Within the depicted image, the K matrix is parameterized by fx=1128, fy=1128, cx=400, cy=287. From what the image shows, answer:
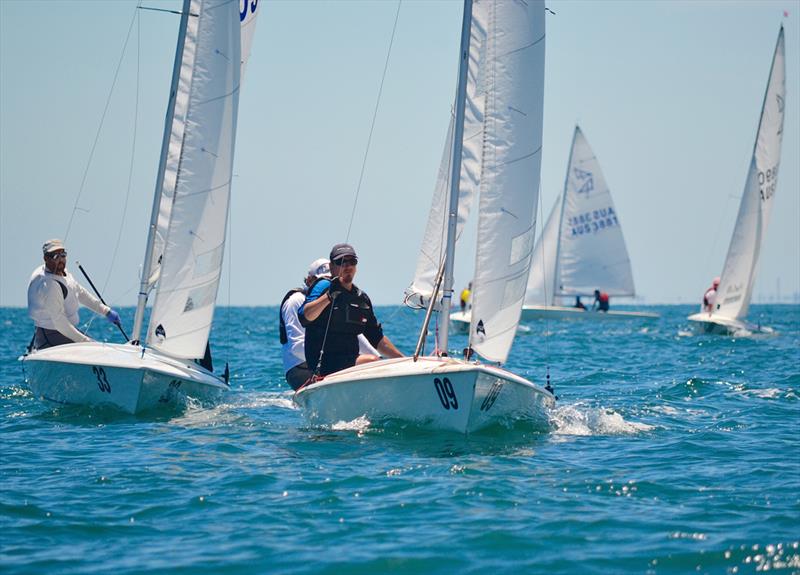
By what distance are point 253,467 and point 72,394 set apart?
3.82 meters

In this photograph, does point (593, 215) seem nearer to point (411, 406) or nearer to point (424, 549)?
point (411, 406)

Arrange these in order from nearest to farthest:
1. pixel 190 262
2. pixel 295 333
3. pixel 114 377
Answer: pixel 114 377 < pixel 295 333 < pixel 190 262

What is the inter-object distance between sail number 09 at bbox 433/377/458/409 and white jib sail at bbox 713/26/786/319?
24.4 metres

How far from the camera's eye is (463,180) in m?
14.0

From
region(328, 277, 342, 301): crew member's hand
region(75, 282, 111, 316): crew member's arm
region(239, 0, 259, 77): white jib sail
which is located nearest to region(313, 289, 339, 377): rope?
region(328, 277, 342, 301): crew member's hand

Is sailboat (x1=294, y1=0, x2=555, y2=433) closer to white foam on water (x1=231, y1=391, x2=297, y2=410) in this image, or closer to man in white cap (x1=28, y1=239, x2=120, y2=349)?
white foam on water (x1=231, y1=391, x2=297, y2=410)

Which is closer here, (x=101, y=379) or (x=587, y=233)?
(x=101, y=379)

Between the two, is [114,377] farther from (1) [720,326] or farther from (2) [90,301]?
(1) [720,326]

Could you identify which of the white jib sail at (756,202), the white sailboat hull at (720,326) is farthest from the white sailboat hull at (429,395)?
the white jib sail at (756,202)

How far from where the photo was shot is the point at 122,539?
249 inches

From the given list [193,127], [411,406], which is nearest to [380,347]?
[411,406]

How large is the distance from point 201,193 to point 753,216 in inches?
917

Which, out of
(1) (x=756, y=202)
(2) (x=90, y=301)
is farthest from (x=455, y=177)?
(1) (x=756, y=202)

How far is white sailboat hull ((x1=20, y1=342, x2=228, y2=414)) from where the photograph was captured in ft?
36.0
